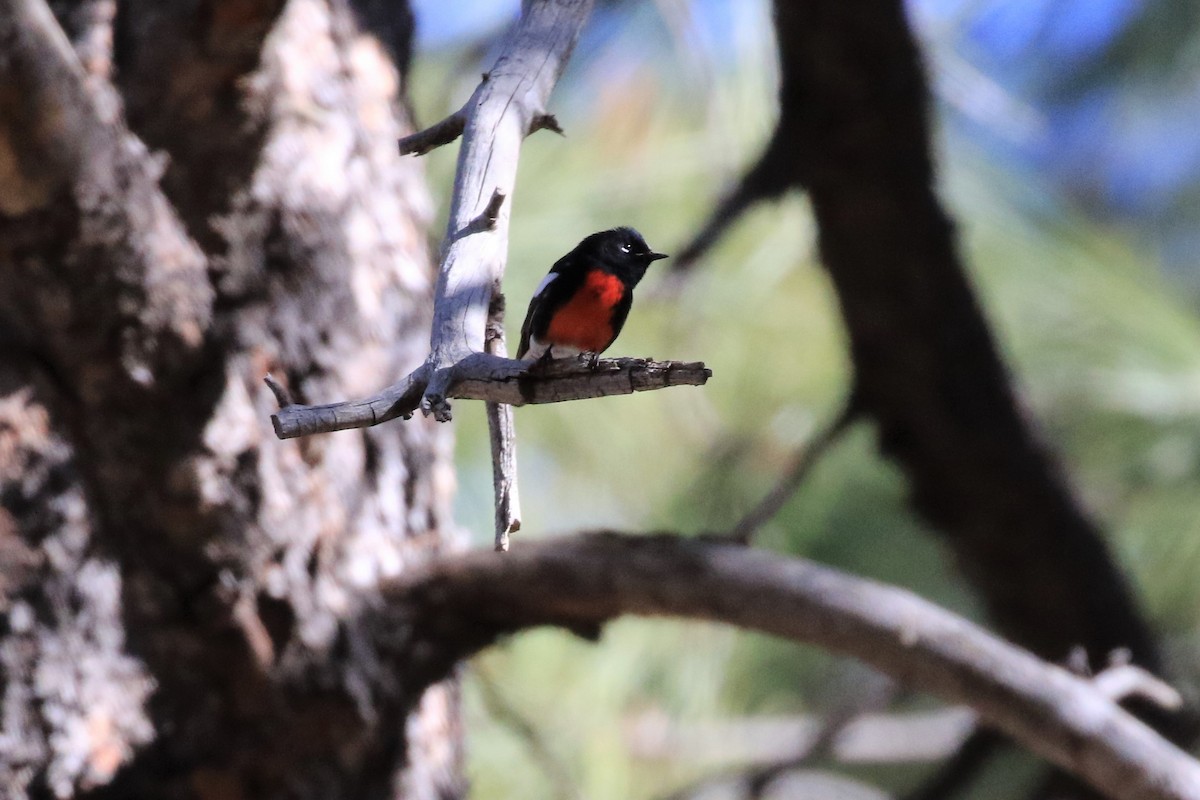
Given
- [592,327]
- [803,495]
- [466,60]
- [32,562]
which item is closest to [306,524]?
[32,562]

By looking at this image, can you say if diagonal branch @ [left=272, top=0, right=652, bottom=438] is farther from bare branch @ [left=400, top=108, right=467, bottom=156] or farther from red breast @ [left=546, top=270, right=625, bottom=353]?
red breast @ [left=546, top=270, right=625, bottom=353]

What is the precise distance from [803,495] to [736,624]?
2.33 meters

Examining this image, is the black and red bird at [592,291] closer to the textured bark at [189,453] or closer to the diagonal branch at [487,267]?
the diagonal branch at [487,267]

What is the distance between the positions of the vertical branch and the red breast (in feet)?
1.84

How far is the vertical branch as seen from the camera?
896 millimetres

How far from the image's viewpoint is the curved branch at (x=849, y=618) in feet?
6.16

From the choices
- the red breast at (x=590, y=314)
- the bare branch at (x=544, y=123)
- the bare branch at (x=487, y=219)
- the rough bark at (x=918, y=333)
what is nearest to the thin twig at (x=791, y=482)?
the rough bark at (x=918, y=333)

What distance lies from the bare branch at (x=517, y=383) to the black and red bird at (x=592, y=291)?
730mm

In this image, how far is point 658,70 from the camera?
4.75m

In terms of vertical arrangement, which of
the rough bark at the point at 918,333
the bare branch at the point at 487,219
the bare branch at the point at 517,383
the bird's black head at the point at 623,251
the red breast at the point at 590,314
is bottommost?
the bare branch at the point at 517,383

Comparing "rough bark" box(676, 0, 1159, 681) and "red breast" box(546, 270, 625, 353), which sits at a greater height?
"rough bark" box(676, 0, 1159, 681)

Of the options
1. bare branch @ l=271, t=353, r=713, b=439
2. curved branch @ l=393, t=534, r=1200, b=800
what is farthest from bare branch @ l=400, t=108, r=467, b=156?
curved branch @ l=393, t=534, r=1200, b=800

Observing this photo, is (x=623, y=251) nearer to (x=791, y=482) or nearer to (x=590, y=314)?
(x=590, y=314)

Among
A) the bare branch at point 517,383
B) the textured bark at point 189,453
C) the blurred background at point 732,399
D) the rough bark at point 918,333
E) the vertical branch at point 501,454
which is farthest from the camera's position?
the blurred background at point 732,399
